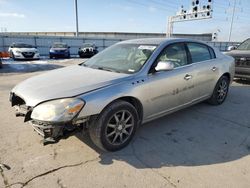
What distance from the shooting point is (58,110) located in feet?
8.49

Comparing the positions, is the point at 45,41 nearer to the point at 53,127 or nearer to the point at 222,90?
the point at 222,90

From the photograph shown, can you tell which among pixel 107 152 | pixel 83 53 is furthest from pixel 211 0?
pixel 107 152

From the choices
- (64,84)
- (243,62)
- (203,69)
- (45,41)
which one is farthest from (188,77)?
(45,41)

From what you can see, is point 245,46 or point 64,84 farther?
point 245,46

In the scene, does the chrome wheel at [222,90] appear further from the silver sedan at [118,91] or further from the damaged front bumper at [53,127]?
the damaged front bumper at [53,127]

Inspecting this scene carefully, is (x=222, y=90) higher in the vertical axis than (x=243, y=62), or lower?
lower

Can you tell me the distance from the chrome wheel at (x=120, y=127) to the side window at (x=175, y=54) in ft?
3.63

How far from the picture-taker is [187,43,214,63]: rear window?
424cm

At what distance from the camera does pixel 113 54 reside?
4059 millimetres

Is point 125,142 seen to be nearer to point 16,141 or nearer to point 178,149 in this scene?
point 178,149

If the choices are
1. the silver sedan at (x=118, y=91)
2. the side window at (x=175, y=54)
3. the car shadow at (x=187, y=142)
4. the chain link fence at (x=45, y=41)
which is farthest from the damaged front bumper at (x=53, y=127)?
the chain link fence at (x=45, y=41)

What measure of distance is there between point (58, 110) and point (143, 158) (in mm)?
1282

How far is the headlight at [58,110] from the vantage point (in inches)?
101

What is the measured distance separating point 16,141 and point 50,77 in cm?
109
